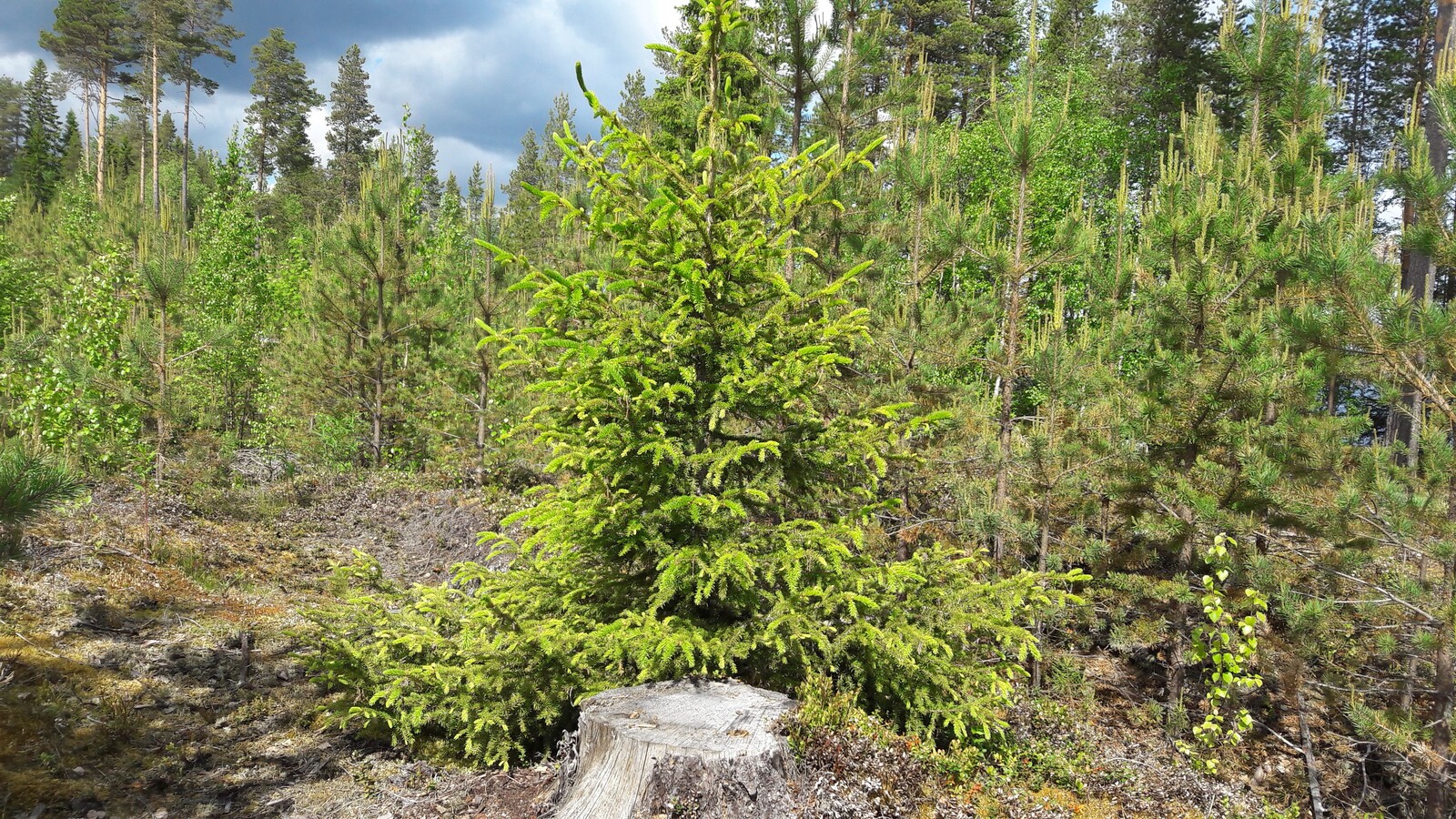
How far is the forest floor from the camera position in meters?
Answer: 4.19

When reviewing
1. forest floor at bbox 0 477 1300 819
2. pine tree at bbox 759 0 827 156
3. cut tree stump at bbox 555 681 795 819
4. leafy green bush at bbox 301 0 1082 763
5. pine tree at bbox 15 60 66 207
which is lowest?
forest floor at bbox 0 477 1300 819

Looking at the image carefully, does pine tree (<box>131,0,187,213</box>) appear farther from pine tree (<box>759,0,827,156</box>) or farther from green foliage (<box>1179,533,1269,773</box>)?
green foliage (<box>1179,533,1269,773</box>)

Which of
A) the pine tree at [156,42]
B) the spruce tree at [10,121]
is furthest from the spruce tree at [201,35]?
the spruce tree at [10,121]

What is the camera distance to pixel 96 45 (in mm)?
34156

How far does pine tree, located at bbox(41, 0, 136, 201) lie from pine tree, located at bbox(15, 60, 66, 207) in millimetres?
4868

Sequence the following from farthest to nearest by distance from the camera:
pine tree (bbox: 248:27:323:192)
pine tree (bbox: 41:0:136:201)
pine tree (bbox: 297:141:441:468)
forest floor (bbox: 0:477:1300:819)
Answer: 1. pine tree (bbox: 248:27:323:192)
2. pine tree (bbox: 41:0:136:201)
3. pine tree (bbox: 297:141:441:468)
4. forest floor (bbox: 0:477:1300:819)

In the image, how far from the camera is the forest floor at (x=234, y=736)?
4.19 meters

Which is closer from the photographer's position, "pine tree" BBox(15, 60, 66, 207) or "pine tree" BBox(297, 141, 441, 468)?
"pine tree" BBox(297, 141, 441, 468)

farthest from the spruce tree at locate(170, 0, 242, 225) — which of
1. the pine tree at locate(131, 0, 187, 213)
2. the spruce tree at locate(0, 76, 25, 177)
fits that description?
the spruce tree at locate(0, 76, 25, 177)

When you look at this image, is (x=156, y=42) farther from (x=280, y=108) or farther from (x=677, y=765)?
(x=677, y=765)

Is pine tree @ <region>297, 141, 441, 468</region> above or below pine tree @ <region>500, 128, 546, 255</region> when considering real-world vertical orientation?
below

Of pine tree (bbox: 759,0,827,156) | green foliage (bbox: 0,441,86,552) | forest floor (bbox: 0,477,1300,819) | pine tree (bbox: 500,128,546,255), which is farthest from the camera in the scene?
pine tree (bbox: 500,128,546,255)

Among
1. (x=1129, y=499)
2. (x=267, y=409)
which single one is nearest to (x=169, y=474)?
(x=267, y=409)

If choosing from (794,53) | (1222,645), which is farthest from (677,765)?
(794,53)
